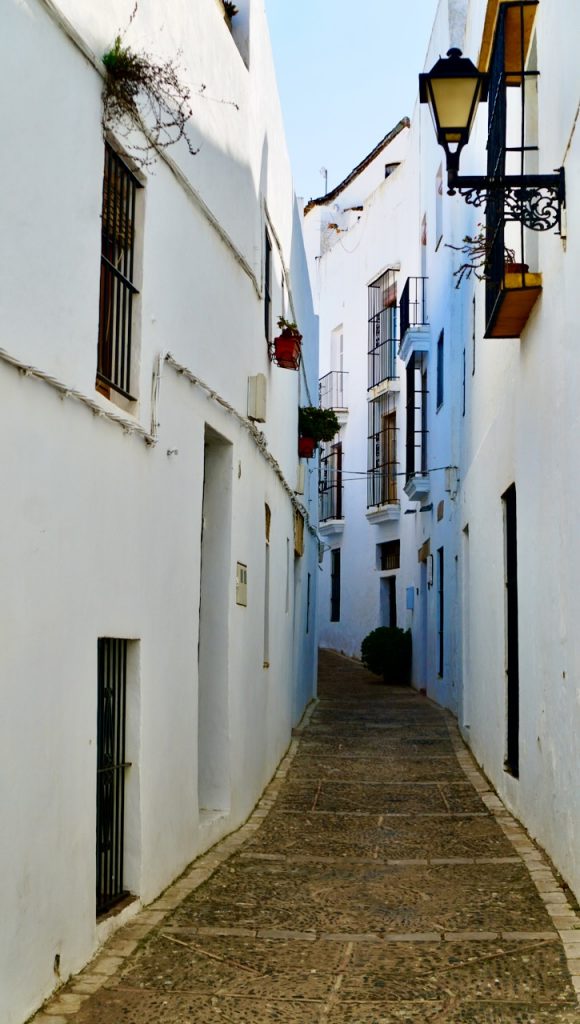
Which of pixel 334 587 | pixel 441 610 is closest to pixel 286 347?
pixel 441 610

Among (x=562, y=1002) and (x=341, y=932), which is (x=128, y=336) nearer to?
(x=341, y=932)

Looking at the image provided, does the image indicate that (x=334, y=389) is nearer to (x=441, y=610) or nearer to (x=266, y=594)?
(x=441, y=610)

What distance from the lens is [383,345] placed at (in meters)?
25.5

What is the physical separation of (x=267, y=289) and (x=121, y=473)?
541 cm

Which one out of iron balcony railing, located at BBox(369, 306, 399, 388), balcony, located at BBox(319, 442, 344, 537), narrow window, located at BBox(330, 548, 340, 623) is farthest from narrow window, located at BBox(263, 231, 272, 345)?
narrow window, located at BBox(330, 548, 340, 623)

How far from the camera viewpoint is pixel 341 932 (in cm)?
589

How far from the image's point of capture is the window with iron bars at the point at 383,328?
25125mm

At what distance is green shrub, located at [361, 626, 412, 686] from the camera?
2158 centimetres

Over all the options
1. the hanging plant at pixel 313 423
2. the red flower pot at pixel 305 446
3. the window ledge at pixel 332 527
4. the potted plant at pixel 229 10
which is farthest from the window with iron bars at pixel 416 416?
the potted plant at pixel 229 10

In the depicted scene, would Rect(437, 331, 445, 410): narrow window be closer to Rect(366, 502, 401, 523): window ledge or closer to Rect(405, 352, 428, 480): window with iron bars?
Rect(405, 352, 428, 480): window with iron bars

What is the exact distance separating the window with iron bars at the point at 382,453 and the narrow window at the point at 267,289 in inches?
528

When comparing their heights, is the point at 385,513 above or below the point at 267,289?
below

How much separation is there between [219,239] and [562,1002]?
17.9 feet

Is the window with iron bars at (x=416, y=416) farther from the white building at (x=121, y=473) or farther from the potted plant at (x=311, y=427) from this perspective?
the white building at (x=121, y=473)
